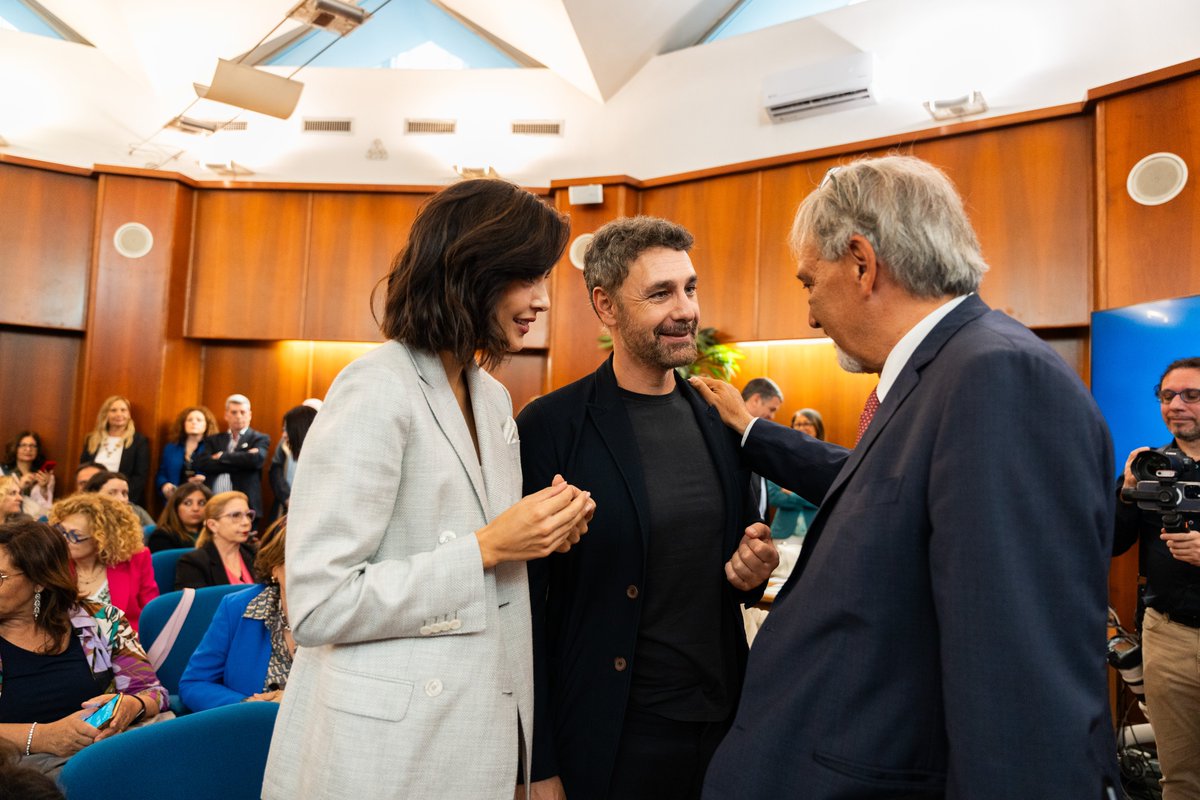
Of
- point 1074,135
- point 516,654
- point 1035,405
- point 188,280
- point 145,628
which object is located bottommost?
point 145,628

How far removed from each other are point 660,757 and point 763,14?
769cm

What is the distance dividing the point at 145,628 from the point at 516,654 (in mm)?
2407

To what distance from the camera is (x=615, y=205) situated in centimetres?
852

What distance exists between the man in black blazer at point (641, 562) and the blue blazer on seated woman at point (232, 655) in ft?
4.57

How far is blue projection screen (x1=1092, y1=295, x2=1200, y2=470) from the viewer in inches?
182

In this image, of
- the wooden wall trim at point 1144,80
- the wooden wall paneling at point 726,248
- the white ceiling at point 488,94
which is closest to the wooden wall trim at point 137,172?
the white ceiling at point 488,94

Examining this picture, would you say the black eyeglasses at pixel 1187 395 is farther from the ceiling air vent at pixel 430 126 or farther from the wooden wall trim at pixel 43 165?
the wooden wall trim at pixel 43 165

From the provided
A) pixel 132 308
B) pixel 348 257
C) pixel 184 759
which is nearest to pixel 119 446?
pixel 132 308

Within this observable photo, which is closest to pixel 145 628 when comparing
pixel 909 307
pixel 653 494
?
pixel 653 494

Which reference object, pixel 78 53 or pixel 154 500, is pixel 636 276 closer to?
pixel 154 500

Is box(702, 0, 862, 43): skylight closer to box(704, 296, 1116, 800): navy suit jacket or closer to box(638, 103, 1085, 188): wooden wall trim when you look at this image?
box(638, 103, 1085, 188): wooden wall trim

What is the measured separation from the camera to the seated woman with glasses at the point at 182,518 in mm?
5160

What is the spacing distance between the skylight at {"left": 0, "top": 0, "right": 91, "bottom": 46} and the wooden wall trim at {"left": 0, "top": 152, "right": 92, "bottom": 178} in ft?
4.21

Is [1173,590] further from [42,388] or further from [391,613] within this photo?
[42,388]
